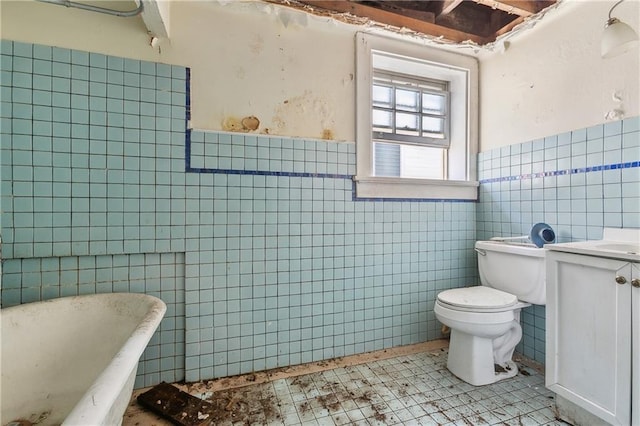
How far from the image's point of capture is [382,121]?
2.20 metres

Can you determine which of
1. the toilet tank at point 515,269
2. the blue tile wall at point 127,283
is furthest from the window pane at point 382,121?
the blue tile wall at point 127,283

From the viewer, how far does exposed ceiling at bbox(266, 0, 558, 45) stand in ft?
5.81

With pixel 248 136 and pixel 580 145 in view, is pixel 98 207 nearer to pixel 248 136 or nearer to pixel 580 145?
pixel 248 136

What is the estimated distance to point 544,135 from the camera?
5.92 feet

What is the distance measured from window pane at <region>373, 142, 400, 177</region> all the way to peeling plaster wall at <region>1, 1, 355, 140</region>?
38 centimetres

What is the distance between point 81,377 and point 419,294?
76.7 inches

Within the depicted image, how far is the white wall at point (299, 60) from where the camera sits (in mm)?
1450

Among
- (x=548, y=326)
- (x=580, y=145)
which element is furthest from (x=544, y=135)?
(x=548, y=326)

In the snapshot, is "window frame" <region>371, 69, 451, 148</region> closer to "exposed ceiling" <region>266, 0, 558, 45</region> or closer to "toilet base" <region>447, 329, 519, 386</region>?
"exposed ceiling" <region>266, 0, 558, 45</region>

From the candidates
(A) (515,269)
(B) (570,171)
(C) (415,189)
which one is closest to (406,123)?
(C) (415,189)

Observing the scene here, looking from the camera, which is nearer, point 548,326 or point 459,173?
point 548,326

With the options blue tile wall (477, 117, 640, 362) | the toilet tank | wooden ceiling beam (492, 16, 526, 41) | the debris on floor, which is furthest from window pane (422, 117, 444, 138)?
the debris on floor

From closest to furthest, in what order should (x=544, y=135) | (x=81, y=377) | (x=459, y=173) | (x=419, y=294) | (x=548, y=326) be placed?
(x=81, y=377), (x=548, y=326), (x=544, y=135), (x=419, y=294), (x=459, y=173)

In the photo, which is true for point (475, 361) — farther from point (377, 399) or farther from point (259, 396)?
point (259, 396)
